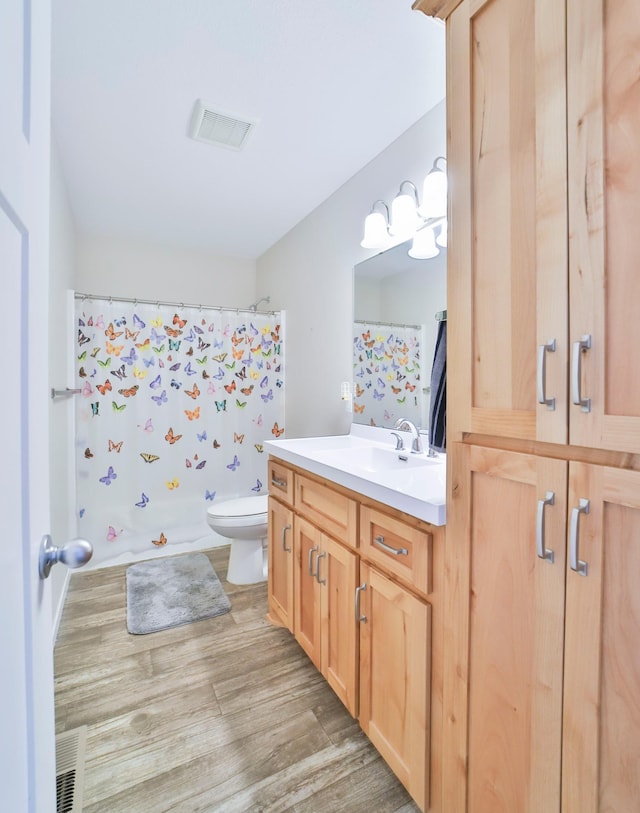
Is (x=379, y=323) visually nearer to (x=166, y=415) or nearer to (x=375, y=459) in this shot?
(x=375, y=459)

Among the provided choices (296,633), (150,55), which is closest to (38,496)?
Result: (296,633)

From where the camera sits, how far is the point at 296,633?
1.68 metres

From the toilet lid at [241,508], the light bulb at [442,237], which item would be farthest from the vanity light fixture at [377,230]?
the toilet lid at [241,508]

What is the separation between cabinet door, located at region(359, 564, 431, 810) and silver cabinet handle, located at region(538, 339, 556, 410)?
23.6 inches

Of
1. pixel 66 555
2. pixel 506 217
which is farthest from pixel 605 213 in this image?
pixel 66 555

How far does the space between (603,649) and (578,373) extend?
465 mm

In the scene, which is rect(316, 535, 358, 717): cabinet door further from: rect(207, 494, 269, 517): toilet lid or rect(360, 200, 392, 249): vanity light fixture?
rect(360, 200, 392, 249): vanity light fixture

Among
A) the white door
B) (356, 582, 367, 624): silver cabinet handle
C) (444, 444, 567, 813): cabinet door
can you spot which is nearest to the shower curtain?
(356, 582, 367, 624): silver cabinet handle

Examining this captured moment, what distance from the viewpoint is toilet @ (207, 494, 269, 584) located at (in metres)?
2.29

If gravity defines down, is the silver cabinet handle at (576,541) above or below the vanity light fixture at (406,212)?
below

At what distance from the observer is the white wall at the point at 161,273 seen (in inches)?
119

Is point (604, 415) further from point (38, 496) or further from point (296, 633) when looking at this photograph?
point (296, 633)

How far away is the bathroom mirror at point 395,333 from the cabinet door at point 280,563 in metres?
0.69

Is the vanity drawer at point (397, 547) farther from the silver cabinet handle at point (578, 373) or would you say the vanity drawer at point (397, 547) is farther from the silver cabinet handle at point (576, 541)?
the silver cabinet handle at point (578, 373)
